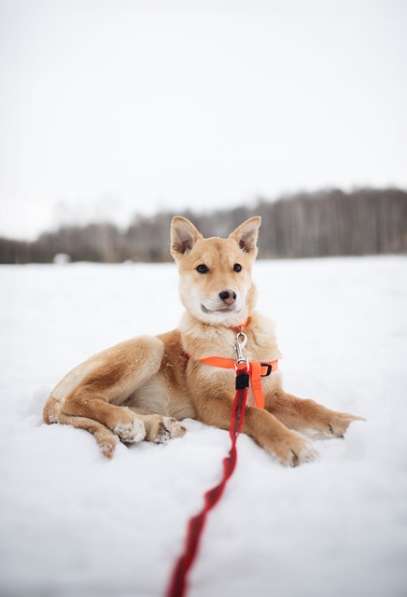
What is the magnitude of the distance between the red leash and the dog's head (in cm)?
54

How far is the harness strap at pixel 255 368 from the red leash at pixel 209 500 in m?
0.08

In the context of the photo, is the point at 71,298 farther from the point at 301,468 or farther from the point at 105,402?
the point at 301,468

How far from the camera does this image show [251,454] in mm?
2705

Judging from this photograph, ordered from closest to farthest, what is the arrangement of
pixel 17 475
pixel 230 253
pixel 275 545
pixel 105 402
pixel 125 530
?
pixel 275 545 → pixel 125 530 → pixel 17 475 → pixel 105 402 → pixel 230 253

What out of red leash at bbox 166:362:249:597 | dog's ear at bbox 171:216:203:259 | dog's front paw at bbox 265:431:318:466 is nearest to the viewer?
red leash at bbox 166:362:249:597

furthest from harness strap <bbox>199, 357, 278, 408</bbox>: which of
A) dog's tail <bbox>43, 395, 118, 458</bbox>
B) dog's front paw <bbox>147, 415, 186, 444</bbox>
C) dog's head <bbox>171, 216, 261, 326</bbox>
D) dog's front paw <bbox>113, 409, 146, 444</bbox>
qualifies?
dog's tail <bbox>43, 395, 118, 458</bbox>

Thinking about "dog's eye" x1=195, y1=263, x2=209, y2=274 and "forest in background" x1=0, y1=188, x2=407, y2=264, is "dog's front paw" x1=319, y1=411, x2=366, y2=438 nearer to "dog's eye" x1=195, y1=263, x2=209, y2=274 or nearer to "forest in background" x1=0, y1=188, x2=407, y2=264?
"dog's eye" x1=195, y1=263, x2=209, y2=274

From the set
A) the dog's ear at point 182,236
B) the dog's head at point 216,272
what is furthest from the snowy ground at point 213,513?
the dog's ear at point 182,236

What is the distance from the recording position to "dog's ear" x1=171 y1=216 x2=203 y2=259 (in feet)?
A: 12.6

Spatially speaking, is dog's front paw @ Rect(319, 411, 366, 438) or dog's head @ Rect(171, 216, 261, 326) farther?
dog's head @ Rect(171, 216, 261, 326)

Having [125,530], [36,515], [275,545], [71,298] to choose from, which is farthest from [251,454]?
[71,298]

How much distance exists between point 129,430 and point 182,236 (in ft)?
6.72

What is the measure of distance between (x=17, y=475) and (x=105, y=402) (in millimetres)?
818

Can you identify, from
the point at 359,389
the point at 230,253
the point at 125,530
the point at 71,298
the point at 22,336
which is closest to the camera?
the point at 125,530
